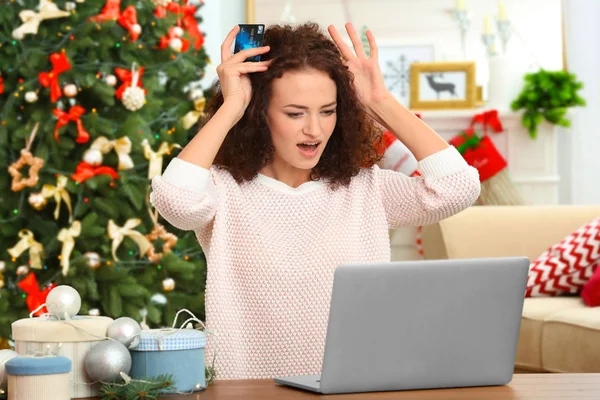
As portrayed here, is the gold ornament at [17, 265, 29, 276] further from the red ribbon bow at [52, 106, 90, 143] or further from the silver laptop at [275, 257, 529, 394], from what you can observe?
the silver laptop at [275, 257, 529, 394]

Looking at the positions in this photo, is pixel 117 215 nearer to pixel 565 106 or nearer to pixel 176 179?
pixel 176 179

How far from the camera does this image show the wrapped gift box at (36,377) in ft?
3.81

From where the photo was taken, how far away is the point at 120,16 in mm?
3775

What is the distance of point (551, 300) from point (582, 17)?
2452mm

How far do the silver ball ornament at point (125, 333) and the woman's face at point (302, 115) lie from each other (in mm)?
604

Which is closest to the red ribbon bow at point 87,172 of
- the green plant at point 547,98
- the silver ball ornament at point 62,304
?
the green plant at point 547,98

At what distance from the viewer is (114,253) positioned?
3.69 meters

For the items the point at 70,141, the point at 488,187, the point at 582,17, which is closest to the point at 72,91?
the point at 70,141

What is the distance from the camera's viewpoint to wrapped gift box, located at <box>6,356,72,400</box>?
3.81 ft

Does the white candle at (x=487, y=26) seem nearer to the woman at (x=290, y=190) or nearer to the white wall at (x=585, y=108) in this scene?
the white wall at (x=585, y=108)

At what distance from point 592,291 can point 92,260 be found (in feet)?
6.11

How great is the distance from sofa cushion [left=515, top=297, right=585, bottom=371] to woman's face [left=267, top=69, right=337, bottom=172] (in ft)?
4.44

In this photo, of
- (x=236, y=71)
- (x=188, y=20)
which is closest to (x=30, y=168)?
(x=188, y=20)

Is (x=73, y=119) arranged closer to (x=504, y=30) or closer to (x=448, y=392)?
(x=504, y=30)
